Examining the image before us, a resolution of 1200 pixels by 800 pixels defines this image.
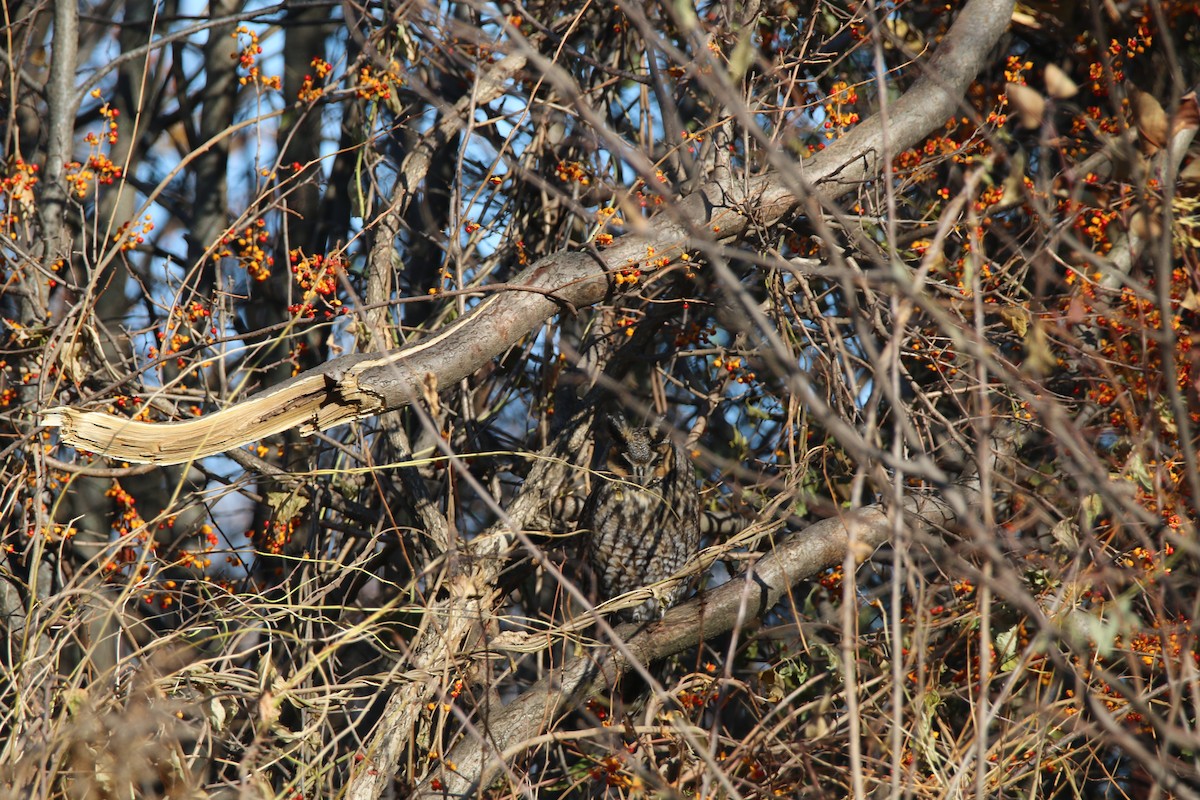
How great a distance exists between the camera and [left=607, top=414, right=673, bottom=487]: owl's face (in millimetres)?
3213

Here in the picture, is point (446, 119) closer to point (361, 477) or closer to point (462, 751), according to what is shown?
point (361, 477)

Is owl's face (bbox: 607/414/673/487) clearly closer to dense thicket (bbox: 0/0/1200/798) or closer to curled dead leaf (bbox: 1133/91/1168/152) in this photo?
dense thicket (bbox: 0/0/1200/798)

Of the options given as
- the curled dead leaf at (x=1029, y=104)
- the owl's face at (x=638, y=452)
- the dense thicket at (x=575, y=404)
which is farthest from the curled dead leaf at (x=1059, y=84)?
the owl's face at (x=638, y=452)

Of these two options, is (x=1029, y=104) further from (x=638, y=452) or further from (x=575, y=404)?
(x=575, y=404)

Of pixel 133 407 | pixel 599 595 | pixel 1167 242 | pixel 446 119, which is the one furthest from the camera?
pixel 599 595

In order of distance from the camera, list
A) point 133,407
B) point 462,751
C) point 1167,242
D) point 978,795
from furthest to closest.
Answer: point 133,407
point 462,751
point 978,795
point 1167,242

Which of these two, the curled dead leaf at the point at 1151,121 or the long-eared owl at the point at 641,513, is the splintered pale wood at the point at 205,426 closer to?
the long-eared owl at the point at 641,513

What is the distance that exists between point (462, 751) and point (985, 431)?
6.42ft

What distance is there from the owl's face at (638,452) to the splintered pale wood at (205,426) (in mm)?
1046

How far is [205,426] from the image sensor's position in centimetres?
231

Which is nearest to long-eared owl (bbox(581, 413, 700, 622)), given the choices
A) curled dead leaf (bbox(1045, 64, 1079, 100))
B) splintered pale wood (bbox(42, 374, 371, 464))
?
Result: splintered pale wood (bbox(42, 374, 371, 464))

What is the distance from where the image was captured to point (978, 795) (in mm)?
1481

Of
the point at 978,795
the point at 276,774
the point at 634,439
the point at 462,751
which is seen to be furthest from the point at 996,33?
the point at 276,774

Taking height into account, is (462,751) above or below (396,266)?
below
